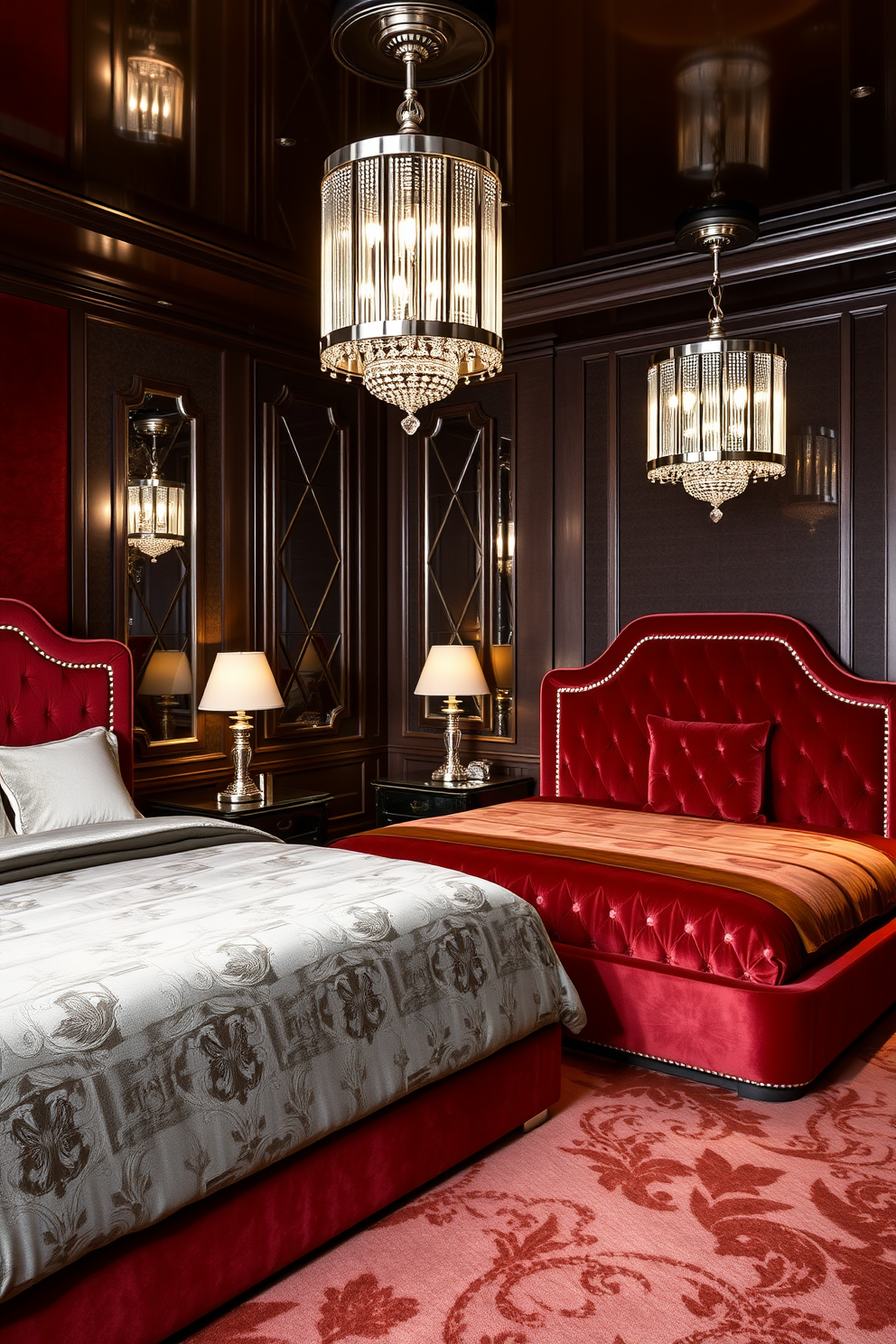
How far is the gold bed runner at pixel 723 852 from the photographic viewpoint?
3041mm

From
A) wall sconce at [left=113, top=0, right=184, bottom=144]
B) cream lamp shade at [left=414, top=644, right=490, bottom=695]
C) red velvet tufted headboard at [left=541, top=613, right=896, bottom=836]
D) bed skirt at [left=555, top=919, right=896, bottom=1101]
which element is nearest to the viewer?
bed skirt at [left=555, top=919, right=896, bottom=1101]

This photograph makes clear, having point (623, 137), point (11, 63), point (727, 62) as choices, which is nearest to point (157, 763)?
point (11, 63)

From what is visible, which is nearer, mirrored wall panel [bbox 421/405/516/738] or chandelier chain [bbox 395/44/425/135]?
chandelier chain [bbox 395/44/425/135]

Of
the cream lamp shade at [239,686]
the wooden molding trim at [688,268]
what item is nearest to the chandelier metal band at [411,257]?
the wooden molding trim at [688,268]

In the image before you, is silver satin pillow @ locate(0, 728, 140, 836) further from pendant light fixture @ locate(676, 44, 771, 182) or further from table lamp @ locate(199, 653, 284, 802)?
pendant light fixture @ locate(676, 44, 771, 182)

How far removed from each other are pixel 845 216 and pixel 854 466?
95 cm

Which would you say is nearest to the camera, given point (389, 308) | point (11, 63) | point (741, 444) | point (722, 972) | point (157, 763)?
point (389, 308)

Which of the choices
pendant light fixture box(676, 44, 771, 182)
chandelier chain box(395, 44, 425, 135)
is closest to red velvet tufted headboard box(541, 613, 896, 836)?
pendant light fixture box(676, 44, 771, 182)

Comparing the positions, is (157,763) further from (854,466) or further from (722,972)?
(854,466)

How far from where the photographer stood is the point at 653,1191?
2.41 m

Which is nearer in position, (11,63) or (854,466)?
(11,63)

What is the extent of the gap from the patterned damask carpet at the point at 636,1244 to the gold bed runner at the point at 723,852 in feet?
1.77

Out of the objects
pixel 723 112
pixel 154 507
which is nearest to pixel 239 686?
pixel 154 507

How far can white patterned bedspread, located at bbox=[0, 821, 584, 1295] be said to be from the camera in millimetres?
1636
